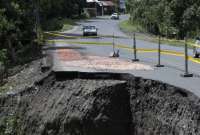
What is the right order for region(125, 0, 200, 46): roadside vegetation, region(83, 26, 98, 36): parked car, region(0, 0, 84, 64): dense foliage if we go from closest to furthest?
region(0, 0, 84, 64): dense foliage
region(125, 0, 200, 46): roadside vegetation
region(83, 26, 98, 36): parked car

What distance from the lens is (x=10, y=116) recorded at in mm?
22172

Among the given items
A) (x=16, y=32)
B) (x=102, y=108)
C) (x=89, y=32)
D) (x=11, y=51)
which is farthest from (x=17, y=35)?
(x=89, y=32)

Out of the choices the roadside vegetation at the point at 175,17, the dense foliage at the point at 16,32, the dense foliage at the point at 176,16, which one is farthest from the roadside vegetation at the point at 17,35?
the dense foliage at the point at 176,16

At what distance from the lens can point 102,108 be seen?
18.6m

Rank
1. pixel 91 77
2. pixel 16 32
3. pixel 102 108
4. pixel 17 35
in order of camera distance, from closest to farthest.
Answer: pixel 102 108
pixel 91 77
pixel 16 32
pixel 17 35

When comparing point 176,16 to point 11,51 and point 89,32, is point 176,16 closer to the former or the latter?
point 89,32

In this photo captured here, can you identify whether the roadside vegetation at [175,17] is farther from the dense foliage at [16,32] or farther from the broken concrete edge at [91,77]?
the broken concrete edge at [91,77]

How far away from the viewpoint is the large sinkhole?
16.2 m

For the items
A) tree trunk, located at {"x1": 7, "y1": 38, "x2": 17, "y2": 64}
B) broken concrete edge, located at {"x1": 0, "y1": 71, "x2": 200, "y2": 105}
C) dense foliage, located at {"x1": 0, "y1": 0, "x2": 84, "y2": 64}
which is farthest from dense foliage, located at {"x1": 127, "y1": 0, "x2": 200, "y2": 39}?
broken concrete edge, located at {"x1": 0, "y1": 71, "x2": 200, "y2": 105}

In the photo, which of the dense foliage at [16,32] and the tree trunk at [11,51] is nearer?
the dense foliage at [16,32]

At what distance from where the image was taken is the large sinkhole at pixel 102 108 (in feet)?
53.1

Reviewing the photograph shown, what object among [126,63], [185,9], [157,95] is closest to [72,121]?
[157,95]

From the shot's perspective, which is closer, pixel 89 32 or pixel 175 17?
pixel 175 17

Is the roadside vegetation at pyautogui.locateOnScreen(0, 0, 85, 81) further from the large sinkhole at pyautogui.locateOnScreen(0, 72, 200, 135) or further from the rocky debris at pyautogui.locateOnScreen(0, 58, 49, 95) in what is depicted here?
the large sinkhole at pyautogui.locateOnScreen(0, 72, 200, 135)
